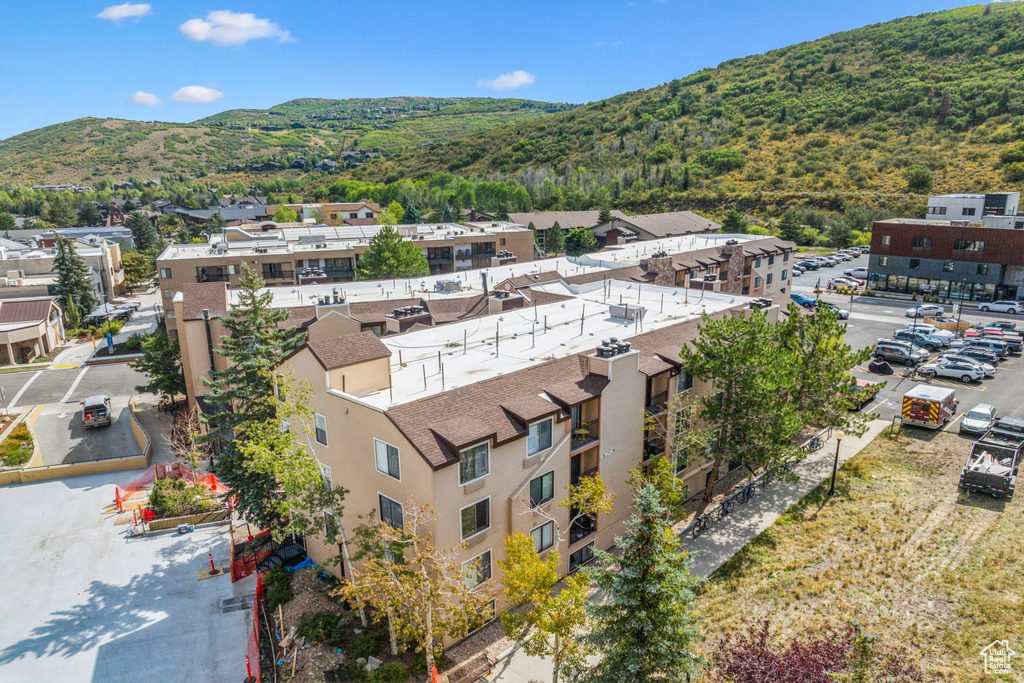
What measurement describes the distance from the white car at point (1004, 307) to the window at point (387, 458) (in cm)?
7513

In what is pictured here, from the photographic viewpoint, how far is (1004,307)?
68.0 m

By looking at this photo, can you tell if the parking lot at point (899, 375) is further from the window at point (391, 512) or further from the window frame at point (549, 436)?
the window at point (391, 512)

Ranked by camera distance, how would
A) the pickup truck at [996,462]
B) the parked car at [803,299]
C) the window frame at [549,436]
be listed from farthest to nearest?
the parked car at [803,299] → the pickup truck at [996,462] → the window frame at [549,436]

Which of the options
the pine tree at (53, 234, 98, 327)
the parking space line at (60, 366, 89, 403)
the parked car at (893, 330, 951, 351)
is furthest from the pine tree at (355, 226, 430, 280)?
the parked car at (893, 330, 951, 351)

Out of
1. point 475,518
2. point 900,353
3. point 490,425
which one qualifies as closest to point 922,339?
point 900,353

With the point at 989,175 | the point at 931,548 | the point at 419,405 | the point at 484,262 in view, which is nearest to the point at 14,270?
the point at 484,262

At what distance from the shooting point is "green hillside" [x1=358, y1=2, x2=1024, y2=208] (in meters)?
126

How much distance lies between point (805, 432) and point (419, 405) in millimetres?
29681

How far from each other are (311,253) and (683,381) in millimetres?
51963

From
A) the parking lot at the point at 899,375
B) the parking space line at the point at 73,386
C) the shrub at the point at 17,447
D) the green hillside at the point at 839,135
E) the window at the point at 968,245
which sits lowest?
the parking space line at the point at 73,386

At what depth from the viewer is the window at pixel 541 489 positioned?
2445 cm

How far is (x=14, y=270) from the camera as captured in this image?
8250 centimetres

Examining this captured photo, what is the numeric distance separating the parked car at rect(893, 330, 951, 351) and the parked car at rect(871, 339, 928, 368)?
2305mm

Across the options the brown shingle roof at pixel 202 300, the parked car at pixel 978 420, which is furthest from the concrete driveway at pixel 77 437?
the parked car at pixel 978 420
